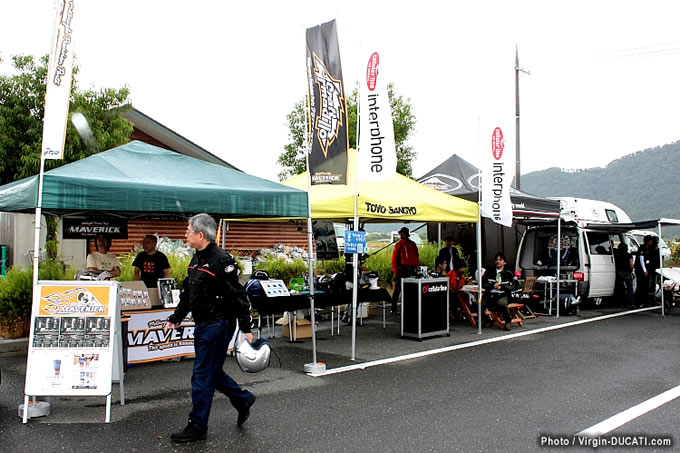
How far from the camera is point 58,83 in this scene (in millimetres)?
5500

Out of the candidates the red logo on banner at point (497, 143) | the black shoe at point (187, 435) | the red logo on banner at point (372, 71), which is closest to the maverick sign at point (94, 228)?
the red logo on banner at point (372, 71)

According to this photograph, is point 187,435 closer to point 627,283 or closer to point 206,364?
point 206,364

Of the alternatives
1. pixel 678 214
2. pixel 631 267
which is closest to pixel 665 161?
pixel 678 214

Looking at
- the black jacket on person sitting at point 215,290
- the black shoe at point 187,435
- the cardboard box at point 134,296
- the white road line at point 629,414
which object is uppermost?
the black jacket on person sitting at point 215,290

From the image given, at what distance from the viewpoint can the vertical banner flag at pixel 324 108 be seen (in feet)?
24.4

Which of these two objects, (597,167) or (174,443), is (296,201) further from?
(597,167)

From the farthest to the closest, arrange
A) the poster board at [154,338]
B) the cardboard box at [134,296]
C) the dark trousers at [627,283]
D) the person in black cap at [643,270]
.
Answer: the person in black cap at [643,270] < the dark trousers at [627,283] < the poster board at [154,338] < the cardboard box at [134,296]

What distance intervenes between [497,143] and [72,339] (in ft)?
Result: 24.3

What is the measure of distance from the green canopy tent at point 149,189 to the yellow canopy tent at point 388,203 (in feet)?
3.40

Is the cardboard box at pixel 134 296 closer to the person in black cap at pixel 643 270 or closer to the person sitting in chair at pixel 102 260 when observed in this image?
the person sitting in chair at pixel 102 260

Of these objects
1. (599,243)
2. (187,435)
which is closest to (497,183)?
(599,243)

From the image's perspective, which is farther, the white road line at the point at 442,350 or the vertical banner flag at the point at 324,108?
the vertical banner flag at the point at 324,108

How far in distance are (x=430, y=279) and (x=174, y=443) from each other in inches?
221

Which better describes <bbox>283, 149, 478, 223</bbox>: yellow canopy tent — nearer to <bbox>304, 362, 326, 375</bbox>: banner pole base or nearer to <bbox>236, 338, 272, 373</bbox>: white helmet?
<bbox>304, 362, 326, 375</bbox>: banner pole base
